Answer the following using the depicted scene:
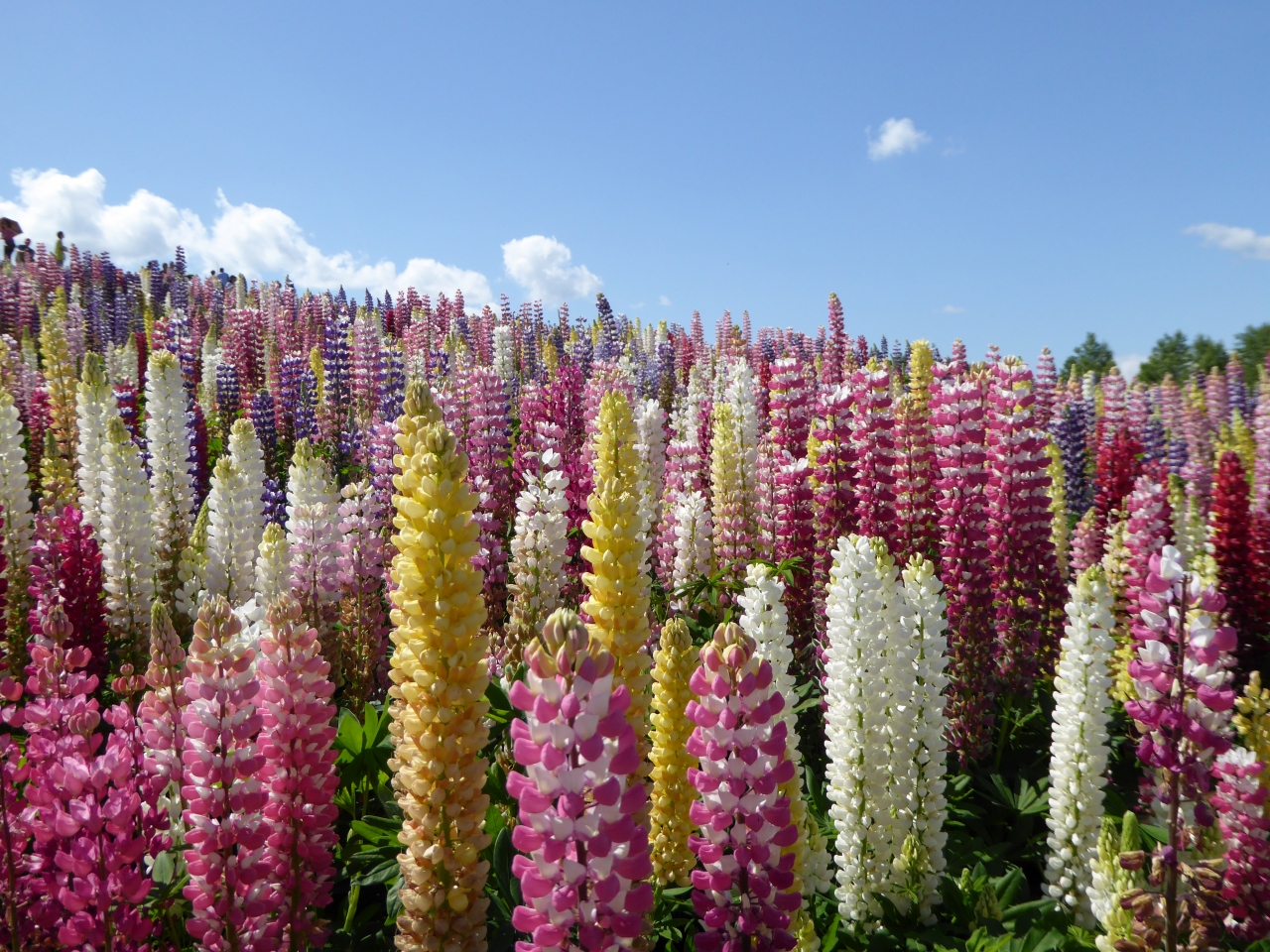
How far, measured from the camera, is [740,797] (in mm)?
1891

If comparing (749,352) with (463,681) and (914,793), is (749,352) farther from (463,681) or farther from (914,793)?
(463,681)

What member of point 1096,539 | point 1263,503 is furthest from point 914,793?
point 1263,503

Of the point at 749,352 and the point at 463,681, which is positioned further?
the point at 749,352

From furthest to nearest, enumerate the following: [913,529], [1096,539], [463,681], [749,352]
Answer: [749,352] → [1096,539] → [913,529] → [463,681]

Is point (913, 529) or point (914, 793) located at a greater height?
point (913, 529)

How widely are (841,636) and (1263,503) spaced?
8711mm

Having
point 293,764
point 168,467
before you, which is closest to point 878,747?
point 293,764

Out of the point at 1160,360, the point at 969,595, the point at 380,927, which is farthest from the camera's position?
the point at 1160,360

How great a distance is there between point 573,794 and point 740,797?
0.52m

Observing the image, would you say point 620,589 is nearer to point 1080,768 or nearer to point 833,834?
point 833,834

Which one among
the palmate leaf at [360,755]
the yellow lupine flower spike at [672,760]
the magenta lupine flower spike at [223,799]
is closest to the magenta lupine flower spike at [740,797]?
the yellow lupine flower spike at [672,760]

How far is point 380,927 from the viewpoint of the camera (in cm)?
284

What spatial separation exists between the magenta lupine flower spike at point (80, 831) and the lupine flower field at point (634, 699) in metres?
0.01

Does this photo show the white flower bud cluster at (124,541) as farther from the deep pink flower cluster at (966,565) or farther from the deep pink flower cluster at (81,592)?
the deep pink flower cluster at (966,565)
